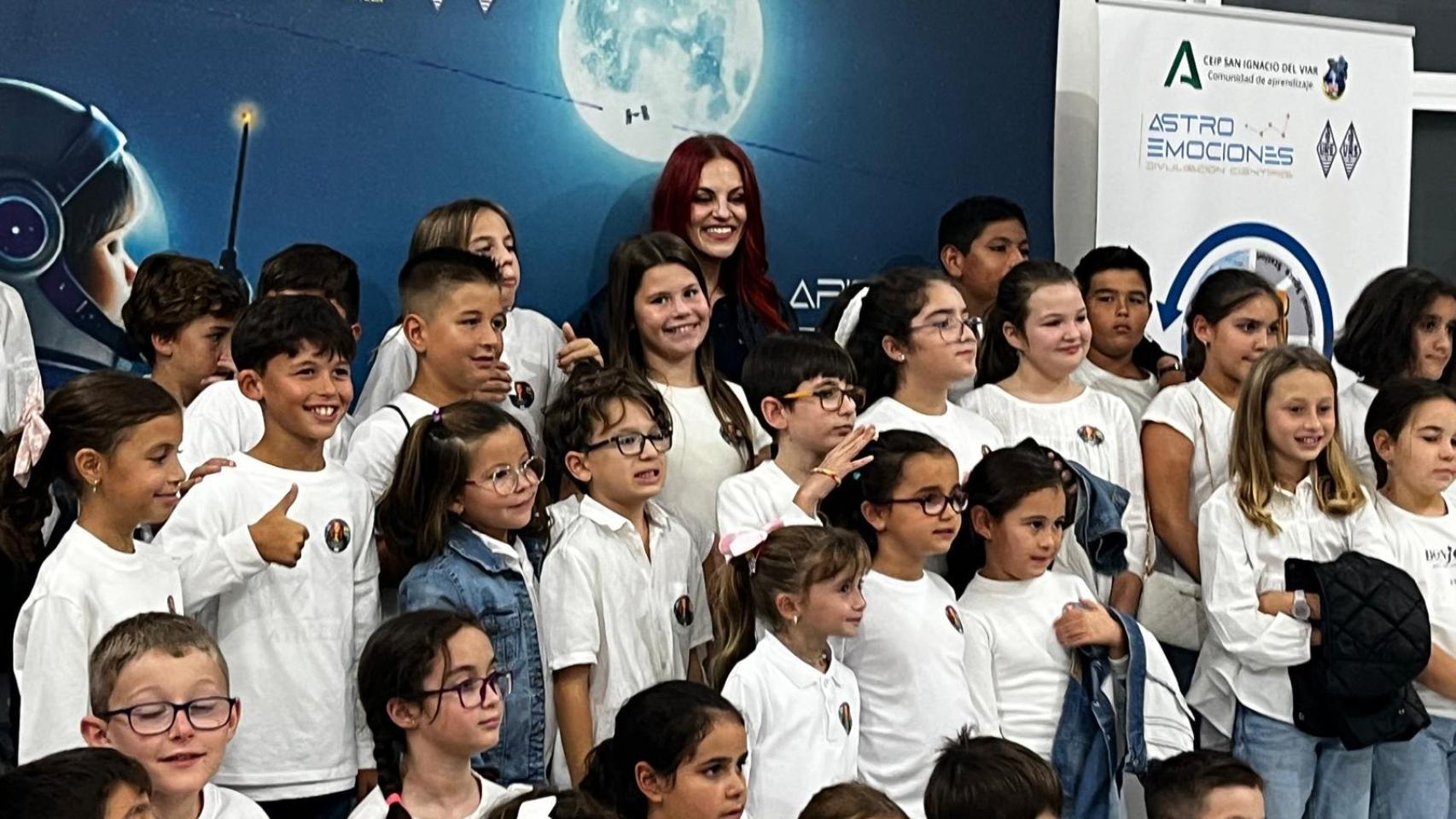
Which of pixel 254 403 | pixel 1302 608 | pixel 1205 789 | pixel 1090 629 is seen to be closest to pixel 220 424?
pixel 254 403

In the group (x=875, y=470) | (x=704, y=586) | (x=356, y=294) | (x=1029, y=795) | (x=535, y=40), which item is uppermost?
(x=535, y=40)

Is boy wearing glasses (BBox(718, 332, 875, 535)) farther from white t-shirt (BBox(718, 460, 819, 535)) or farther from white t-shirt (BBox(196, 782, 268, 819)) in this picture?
white t-shirt (BBox(196, 782, 268, 819))

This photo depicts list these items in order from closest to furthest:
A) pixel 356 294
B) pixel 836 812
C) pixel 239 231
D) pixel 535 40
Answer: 1. pixel 836 812
2. pixel 356 294
3. pixel 239 231
4. pixel 535 40

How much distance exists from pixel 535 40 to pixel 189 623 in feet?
8.11

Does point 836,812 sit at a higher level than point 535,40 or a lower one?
lower

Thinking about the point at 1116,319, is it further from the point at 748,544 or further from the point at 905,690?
the point at 748,544

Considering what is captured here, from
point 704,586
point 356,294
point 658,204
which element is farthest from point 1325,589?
point 356,294

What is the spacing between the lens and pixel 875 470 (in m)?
4.22

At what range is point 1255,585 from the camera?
4.52m

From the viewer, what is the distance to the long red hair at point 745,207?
504 cm

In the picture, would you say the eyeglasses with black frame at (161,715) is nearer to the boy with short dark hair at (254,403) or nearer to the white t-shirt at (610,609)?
the boy with short dark hair at (254,403)

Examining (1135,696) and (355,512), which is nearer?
(355,512)

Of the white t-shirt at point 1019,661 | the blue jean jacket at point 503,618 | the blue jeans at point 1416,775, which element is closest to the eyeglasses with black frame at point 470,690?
the blue jean jacket at point 503,618

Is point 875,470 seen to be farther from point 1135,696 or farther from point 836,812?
point 836,812
